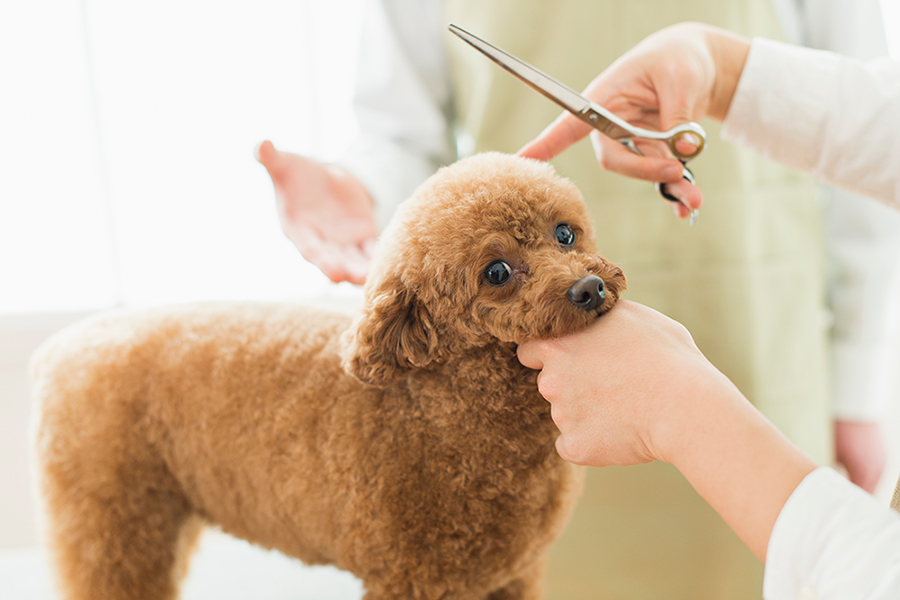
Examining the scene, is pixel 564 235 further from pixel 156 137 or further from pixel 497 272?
pixel 156 137

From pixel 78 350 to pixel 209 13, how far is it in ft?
4.91

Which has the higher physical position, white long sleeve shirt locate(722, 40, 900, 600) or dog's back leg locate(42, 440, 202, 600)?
white long sleeve shirt locate(722, 40, 900, 600)

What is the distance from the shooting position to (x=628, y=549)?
108 cm

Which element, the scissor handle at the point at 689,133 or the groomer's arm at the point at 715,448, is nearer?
the groomer's arm at the point at 715,448

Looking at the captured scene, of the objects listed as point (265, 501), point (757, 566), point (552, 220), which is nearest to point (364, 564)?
point (265, 501)

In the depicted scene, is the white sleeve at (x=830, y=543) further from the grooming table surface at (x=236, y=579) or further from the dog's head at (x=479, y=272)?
the grooming table surface at (x=236, y=579)

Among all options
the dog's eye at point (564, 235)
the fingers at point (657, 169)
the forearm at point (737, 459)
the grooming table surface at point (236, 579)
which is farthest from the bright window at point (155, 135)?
the forearm at point (737, 459)

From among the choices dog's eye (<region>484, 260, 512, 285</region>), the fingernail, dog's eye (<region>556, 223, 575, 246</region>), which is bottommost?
dog's eye (<region>484, 260, 512, 285</region>)

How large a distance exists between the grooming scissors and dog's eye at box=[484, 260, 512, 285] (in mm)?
208

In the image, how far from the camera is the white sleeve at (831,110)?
680 mm

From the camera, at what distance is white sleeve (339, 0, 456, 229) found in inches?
40.4

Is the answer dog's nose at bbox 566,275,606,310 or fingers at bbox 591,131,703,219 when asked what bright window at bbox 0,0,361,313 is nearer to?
fingers at bbox 591,131,703,219

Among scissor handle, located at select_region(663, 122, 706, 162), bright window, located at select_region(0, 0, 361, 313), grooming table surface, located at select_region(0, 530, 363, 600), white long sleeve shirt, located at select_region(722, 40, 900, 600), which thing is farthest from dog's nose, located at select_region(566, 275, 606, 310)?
bright window, located at select_region(0, 0, 361, 313)

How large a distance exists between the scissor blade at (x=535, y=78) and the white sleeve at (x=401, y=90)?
414 mm
